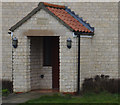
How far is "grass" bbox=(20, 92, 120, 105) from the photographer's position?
12.9 m

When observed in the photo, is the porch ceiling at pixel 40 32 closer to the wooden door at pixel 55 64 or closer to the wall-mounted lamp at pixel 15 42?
the wall-mounted lamp at pixel 15 42

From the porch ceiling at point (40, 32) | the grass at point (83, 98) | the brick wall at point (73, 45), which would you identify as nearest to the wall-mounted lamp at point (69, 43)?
the brick wall at point (73, 45)

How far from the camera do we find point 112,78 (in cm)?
1681

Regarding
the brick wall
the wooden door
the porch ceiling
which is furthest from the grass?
the porch ceiling

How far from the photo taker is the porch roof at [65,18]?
49.2ft

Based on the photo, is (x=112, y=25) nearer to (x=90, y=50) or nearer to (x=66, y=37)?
(x=90, y=50)

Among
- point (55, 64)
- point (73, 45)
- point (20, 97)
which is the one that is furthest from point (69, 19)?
point (20, 97)

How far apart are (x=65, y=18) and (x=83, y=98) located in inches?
152

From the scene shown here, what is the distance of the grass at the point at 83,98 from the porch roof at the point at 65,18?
2896mm

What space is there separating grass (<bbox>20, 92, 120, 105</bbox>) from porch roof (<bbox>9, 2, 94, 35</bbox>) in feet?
9.50

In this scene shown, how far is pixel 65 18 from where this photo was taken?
50.9 feet

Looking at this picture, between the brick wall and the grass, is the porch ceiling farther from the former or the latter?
the grass

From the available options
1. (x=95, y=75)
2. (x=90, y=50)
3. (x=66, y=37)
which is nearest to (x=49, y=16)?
(x=66, y=37)

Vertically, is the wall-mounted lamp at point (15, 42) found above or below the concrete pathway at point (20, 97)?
above
